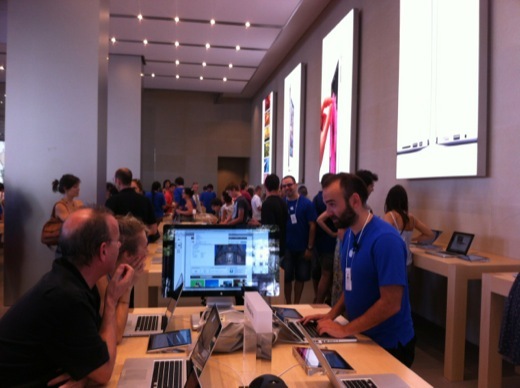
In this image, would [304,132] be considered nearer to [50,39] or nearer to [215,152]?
[50,39]

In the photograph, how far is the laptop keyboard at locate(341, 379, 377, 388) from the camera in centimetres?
145

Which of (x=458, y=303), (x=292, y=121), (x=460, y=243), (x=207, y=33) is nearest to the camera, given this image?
(x=458, y=303)

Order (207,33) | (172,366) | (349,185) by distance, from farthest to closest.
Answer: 1. (207,33)
2. (349,185)
3. (172,366)

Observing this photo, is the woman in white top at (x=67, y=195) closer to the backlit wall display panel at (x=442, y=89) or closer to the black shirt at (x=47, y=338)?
the black shirt at (x=47, y=338)

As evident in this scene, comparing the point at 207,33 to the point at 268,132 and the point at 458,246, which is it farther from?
the point at 458,246

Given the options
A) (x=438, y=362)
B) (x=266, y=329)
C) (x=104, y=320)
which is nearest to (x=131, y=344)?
(x=104, y=320)

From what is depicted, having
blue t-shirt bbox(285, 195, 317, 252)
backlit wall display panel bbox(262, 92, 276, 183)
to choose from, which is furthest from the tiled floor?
backlit wall display panel bbox(262, 92, 276, 183)

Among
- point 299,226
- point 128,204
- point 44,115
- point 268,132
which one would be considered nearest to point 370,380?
point 128,204

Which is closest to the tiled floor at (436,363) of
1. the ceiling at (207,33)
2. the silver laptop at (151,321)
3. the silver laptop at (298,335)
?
the silver laptop at (298,335)

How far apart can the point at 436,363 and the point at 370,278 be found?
2141 mm

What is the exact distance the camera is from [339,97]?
7.12m

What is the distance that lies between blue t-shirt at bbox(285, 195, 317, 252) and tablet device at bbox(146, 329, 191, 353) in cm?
307

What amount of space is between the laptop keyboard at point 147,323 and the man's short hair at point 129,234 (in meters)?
0.36

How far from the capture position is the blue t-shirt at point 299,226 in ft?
16.2
